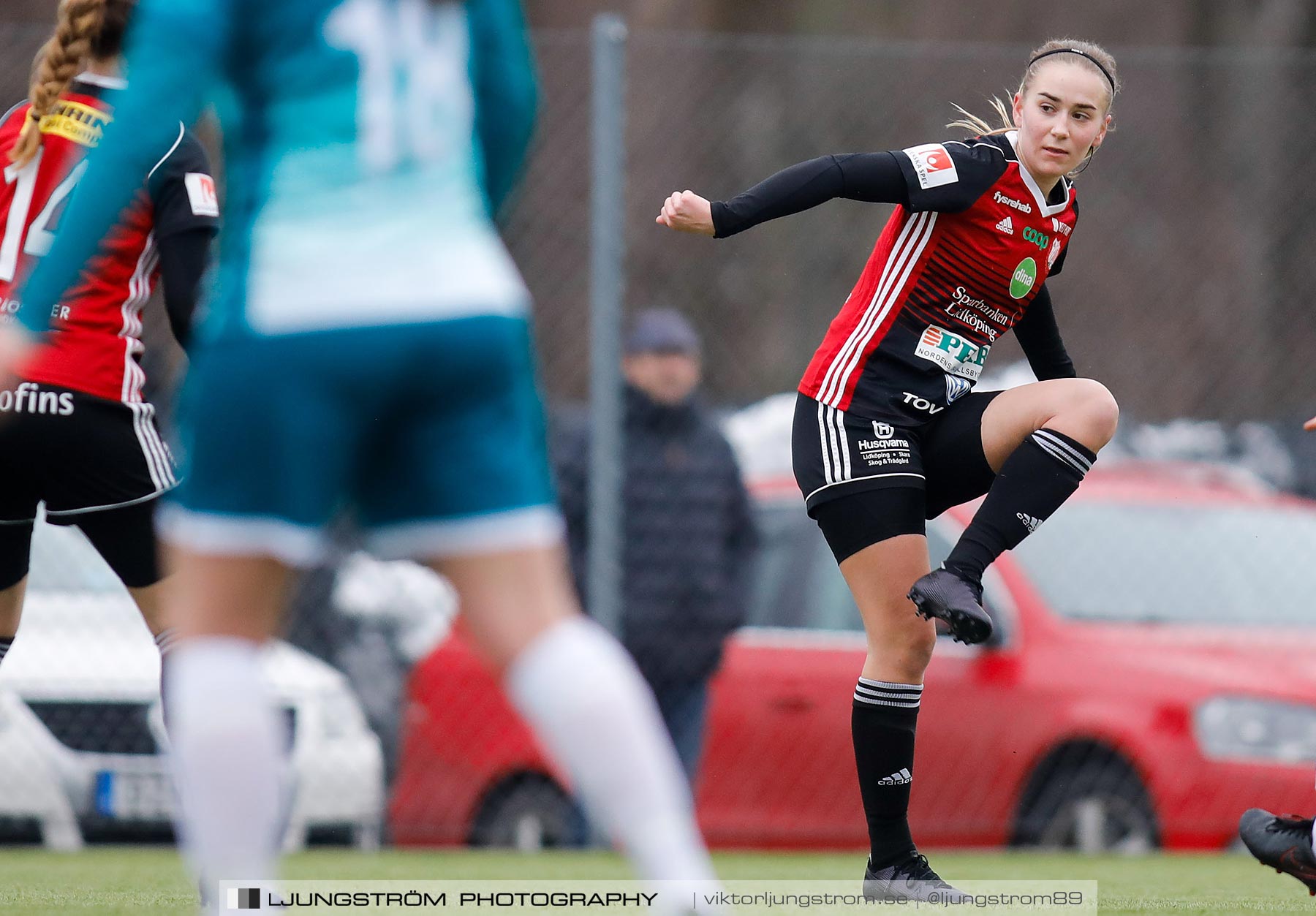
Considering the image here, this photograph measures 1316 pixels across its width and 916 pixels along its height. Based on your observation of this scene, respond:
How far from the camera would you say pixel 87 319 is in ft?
13.7

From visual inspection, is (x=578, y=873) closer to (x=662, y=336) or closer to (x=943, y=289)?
(x=662, y=336)

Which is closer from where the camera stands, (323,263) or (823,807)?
(323,263)

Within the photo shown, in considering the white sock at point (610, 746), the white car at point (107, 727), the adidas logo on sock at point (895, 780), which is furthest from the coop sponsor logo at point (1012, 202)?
the white car at point (107, 727)

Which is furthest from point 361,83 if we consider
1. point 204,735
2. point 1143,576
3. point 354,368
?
point 1143,576

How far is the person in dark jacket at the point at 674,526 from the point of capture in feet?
22.4

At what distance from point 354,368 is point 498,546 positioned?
0.98ft

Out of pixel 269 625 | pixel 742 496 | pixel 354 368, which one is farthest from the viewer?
pixel 742 496

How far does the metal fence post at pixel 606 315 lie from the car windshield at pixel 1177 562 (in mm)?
1567

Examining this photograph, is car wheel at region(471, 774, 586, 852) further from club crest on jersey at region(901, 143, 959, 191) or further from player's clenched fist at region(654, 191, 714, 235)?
player's clenched fist at region(654, 191, 714, 235)

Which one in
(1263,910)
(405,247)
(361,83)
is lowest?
(1263,910)

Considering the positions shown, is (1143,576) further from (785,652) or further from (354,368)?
(354,368)

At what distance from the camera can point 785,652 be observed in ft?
23.6

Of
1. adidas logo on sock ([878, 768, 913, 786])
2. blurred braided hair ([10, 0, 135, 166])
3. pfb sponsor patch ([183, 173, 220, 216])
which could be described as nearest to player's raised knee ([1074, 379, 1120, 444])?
adidas logo on sock ([878, 768, 913, 786])

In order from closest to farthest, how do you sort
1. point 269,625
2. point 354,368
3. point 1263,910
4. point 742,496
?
point 354,368 < point 269,625 < point 1263,910 < point 742,496
